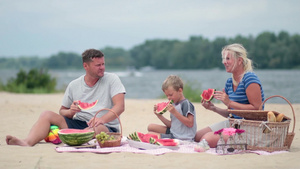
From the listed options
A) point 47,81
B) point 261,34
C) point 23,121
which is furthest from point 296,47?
point 23,121

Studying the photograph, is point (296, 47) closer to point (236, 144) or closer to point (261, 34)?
point (261, 34)

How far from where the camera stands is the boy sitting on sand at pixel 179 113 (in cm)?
539

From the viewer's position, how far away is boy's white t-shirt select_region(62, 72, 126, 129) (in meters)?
5.66

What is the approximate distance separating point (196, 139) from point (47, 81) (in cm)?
1542

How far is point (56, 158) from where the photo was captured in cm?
453

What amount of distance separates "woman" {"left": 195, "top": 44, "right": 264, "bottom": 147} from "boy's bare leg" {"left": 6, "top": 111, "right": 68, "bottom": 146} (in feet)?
7.47

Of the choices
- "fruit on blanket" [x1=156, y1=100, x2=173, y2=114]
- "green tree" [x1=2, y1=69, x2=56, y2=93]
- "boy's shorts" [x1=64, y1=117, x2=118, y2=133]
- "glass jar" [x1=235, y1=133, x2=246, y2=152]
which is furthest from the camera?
"green tree" [x1=2, y1=69, x2=56, y2=93]

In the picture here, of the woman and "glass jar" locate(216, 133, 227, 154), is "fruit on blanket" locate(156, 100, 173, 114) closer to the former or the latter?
the woman

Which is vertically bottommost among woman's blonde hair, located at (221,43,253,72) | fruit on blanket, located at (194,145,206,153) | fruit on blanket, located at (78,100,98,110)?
fruit on blanket, located at (194,145,206,153)

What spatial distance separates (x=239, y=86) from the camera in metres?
5.28

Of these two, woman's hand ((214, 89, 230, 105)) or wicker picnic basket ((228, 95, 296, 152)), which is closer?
wicker picnic basket ((228, 95, 296, 152))

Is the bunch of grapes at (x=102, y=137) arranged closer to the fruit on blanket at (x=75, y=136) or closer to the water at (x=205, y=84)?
the fruit on blanket at (x=75, y=136)

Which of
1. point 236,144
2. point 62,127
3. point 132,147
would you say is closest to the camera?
point 236,144

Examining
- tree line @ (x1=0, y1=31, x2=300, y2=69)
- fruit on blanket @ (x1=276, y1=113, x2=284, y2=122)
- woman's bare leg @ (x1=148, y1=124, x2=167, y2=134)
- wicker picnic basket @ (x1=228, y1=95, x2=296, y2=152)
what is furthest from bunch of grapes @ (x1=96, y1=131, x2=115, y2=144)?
tree line @ (x1=0, y1=31, x2=300, y2=69)
